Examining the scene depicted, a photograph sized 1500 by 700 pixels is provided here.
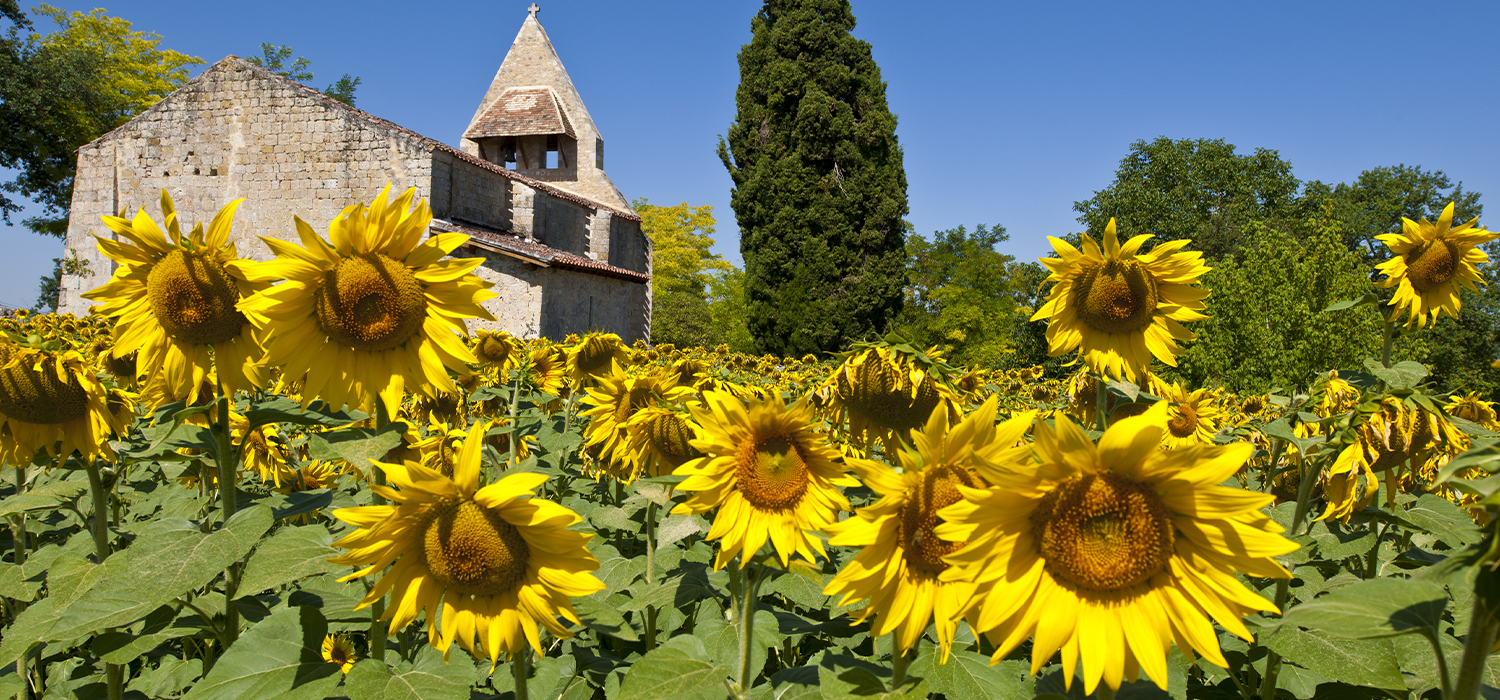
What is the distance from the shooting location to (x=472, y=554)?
1439 millimetres

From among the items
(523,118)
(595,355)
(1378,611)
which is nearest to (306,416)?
(1378,611)

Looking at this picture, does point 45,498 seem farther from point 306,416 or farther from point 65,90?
point 65,90

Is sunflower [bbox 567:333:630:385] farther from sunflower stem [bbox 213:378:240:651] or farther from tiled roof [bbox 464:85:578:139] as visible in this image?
tiled roof [bbox 464:85:578:139]

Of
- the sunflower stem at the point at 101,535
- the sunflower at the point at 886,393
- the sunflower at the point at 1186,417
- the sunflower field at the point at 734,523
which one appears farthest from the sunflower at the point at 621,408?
the sunflower at the point at 1186,417

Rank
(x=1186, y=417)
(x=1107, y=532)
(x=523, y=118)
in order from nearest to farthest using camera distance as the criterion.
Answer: (x=1107, y=532) → (x=1186, y=417) → (x=523, y=118)

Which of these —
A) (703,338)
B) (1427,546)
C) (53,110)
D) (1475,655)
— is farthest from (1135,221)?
(53,110)

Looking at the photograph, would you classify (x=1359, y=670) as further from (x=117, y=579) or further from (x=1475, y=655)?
(x=117, y=579)

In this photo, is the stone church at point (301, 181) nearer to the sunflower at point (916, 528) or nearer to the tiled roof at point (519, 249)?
the tiled roof at point (519, 249)

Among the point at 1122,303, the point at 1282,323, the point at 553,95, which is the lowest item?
the point at 1122,303

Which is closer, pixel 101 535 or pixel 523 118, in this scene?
pixel 101 535

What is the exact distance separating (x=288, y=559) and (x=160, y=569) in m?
0.26

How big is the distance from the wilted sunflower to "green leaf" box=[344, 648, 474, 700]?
0.08 m

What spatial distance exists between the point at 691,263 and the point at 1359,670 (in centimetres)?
4280

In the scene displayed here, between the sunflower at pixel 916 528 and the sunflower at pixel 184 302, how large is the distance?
4.72ft
